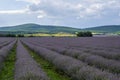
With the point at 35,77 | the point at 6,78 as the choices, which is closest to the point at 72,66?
the point at 6,78

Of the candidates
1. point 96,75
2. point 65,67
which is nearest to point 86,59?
point 65,67

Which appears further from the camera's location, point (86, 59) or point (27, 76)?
point (86, 59)

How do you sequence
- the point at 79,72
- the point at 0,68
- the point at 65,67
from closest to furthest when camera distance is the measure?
the point at 79,72 → the point at 65,67 → the point at 0,68

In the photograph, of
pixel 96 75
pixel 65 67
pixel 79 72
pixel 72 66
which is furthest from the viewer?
pixel 65 67

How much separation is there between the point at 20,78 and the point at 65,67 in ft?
15.0

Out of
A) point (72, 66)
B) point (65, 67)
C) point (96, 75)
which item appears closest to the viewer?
point (96, 75)

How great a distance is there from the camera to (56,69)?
13.9 metres

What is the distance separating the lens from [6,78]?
11219mm

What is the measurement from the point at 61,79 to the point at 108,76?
12.6 feet

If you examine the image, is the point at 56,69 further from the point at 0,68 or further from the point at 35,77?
the point at 35,77

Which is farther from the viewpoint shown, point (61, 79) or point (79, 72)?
point (61, 79)

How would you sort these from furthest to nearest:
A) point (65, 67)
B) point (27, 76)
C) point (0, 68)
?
point (0, 68) < point (65, 67) < point (27, 76)

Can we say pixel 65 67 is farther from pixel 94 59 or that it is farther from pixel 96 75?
pixel 96 75

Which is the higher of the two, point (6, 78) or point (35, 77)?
point (35, 77)
